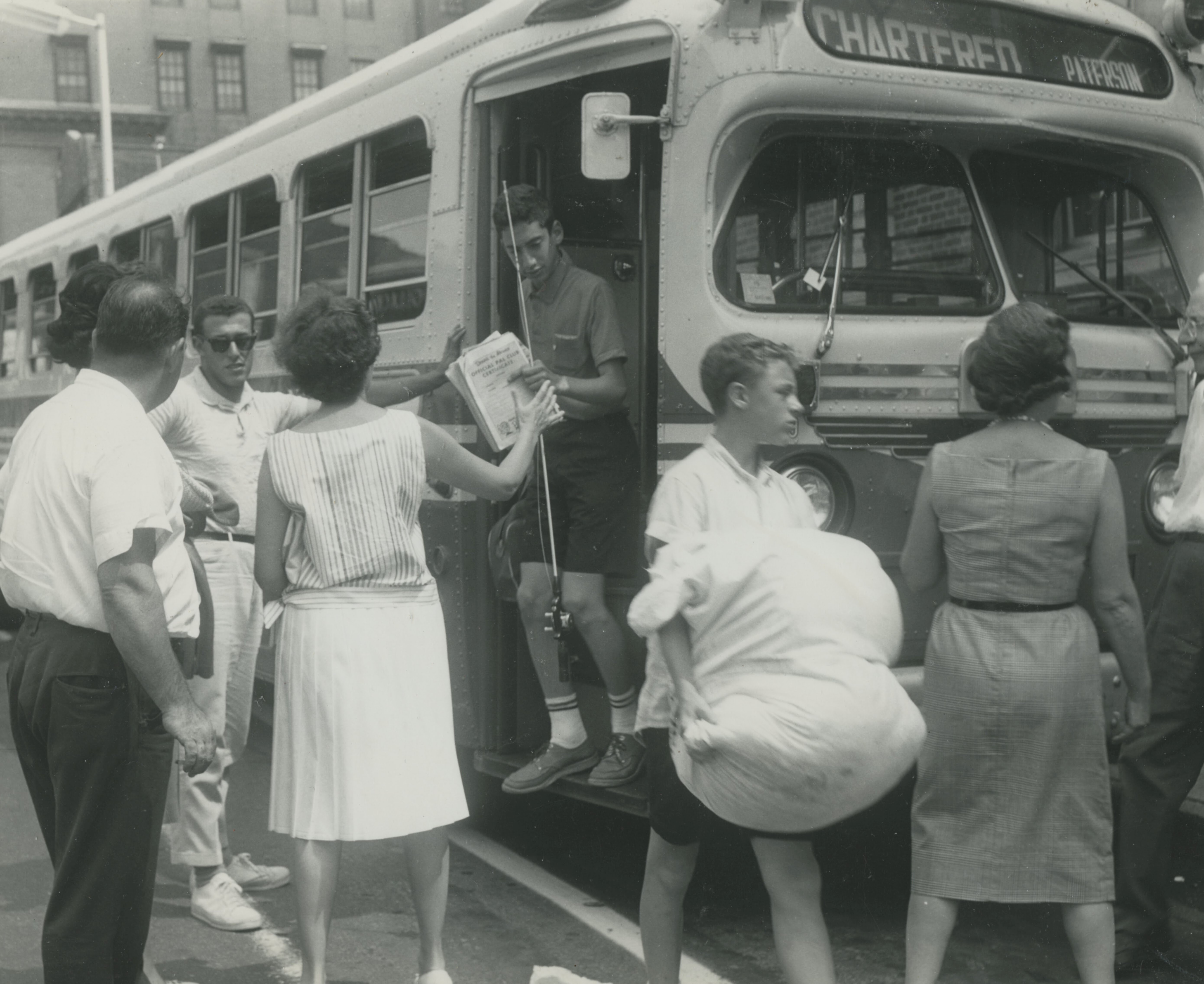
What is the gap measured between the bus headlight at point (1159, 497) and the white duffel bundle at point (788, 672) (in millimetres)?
2490

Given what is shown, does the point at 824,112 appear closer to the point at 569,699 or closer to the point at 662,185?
the point at 662,185

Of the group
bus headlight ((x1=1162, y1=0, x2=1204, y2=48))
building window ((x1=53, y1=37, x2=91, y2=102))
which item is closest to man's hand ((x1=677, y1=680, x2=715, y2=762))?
bus headlight ((x1=1162, y1=0, x2=1204, y2=48))

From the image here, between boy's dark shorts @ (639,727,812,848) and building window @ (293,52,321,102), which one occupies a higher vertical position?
building window @ (293,52,321,102)

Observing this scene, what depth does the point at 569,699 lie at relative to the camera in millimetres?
5402

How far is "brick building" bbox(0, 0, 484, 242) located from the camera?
1558 inches

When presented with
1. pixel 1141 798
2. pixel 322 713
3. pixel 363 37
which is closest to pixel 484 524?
pixel 322 713

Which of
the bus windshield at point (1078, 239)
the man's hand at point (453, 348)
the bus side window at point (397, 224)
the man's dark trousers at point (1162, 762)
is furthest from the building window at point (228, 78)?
the man's dark trousers at point (1162, 762)

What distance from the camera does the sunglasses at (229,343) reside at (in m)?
5.19

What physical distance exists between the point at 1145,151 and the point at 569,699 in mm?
2924

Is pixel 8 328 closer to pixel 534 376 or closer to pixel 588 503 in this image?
pixel 588 503

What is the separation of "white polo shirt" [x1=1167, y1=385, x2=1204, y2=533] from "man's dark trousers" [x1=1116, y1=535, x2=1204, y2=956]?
0.06 meters

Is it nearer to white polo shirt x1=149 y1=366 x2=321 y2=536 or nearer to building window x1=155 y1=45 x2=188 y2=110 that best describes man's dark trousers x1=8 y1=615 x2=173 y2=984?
white polo shirt x1=149 y1=366 x2=321 y2=536

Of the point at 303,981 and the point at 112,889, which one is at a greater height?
the point at 112,889

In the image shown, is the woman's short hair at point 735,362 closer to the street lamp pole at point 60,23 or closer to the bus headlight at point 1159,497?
the bus headlight at point 1159,497
